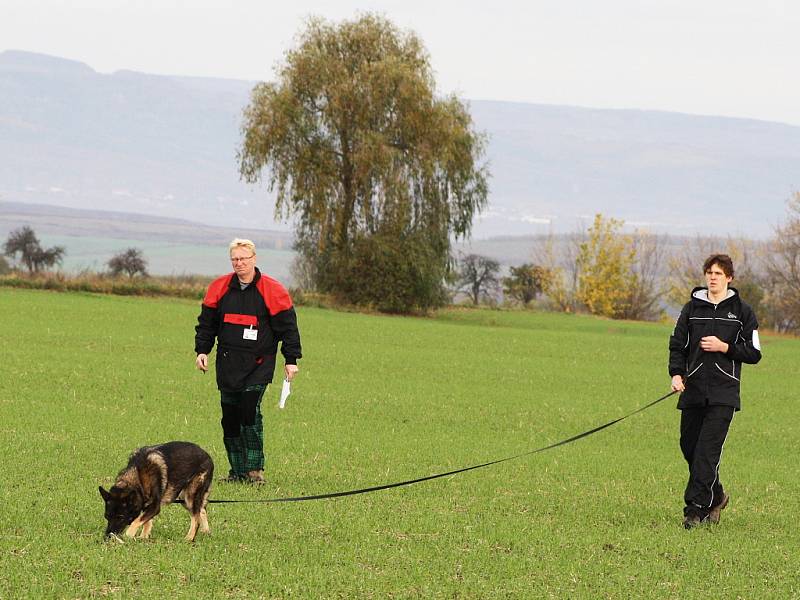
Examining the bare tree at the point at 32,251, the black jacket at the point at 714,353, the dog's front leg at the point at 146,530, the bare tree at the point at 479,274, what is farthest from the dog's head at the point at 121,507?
the bare tree at the point at 479,274

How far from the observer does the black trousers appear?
1037cm

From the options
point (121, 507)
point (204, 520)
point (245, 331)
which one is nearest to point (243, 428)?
point (245, 331)

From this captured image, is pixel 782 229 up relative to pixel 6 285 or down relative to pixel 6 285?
up

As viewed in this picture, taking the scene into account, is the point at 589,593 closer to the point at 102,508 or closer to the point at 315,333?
the point at 102,508

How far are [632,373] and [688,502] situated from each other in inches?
858

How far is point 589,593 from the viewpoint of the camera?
26.2 feet

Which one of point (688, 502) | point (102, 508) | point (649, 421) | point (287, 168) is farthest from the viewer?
point (287, 168)

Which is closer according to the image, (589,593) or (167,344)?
(589,593)

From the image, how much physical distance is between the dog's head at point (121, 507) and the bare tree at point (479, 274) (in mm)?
88937

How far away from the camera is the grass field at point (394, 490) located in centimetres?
804

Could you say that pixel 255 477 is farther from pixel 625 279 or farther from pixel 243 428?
pixel 625 279

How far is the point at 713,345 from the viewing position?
400 inches

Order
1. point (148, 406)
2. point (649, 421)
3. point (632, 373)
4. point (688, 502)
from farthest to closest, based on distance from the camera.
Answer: point (632, 373) → point (649, 421) → point (148, 406) → point (688, 502)

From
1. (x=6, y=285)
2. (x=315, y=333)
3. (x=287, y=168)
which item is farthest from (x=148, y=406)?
(x=287, y=168)
